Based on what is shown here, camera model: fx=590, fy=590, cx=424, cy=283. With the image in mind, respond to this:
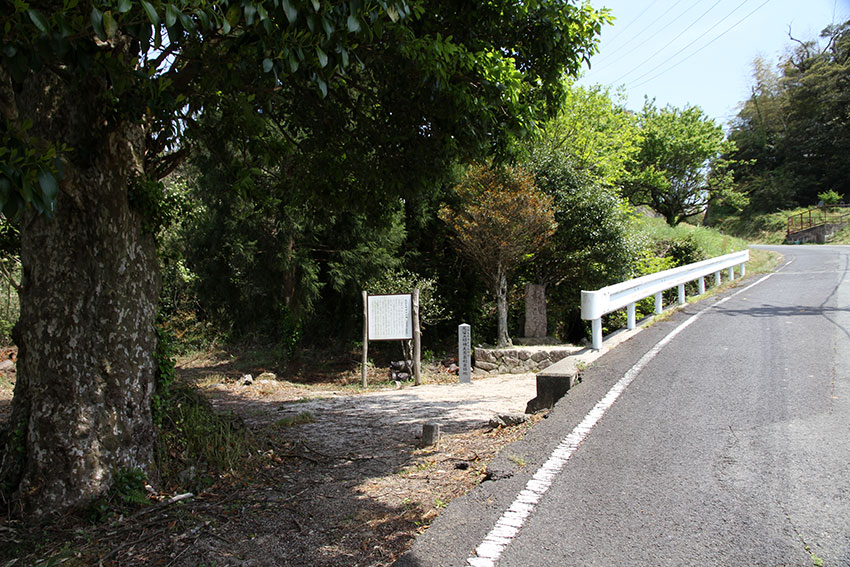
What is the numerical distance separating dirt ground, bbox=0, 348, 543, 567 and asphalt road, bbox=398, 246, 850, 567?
55cm

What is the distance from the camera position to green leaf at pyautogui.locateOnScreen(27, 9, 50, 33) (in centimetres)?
218

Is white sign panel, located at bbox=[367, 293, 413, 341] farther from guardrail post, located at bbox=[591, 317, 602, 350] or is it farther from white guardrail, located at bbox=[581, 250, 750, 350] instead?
guardrail post, located at bbox=[591, 317, 602, 350]

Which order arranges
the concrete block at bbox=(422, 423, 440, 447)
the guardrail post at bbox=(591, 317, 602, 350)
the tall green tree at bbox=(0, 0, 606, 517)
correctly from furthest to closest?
the guardrail post at bbox=(591, 317, 602, 350), the concrete block at bbox=(422, 423, 440, 447), the tall green tree at bbox=(0, 0, 606, 517)

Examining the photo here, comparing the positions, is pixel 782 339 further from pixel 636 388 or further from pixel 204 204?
pixel 204 204

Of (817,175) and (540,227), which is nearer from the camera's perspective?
(540,227)

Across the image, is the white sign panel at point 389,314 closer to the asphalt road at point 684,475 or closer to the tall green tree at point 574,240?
the tall green tree at point 574,240

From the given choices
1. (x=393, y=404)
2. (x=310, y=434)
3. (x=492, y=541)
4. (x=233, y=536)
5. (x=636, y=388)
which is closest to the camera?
(x=492, y=541)

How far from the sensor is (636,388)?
226 inches

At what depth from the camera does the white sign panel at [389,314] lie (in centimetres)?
1228

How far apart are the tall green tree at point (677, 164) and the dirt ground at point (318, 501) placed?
3746cm

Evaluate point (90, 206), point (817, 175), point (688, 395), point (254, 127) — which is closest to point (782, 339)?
point (688, 395)

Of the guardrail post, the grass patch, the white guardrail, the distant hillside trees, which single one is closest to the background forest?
the grass patch

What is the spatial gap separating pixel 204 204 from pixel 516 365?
8.75m

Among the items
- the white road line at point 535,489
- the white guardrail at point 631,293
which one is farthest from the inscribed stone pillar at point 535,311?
the white road line at point 535,489
